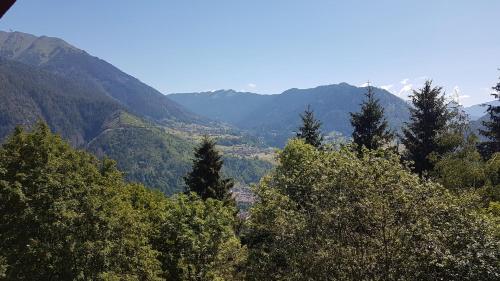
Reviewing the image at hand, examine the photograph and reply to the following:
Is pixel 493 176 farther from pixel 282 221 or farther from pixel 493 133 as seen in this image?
pixel 282 221

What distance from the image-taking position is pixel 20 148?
27250 mm

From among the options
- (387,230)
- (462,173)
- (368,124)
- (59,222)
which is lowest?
(59,222)

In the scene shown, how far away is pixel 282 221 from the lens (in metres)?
21.6

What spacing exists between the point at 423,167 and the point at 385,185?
28.5 meters

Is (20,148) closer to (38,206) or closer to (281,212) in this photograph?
(38,206)

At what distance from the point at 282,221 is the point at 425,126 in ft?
93.8

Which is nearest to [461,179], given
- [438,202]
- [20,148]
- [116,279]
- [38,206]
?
[438,202]

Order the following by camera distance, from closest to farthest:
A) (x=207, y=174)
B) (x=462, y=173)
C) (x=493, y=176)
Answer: (x=462, y=173) → (x=493, y=176) → (x=207, y=174)

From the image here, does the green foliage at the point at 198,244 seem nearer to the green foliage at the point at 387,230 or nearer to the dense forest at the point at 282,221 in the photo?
the dense forest at the point at 282,221

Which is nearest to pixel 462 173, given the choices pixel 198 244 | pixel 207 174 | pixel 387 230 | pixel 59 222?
pixel 387 230

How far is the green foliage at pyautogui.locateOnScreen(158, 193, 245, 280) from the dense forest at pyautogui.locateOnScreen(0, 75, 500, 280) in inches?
3.7

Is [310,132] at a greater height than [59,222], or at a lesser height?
greater

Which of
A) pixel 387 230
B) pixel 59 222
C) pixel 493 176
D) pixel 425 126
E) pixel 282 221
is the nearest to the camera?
pixel 387 230

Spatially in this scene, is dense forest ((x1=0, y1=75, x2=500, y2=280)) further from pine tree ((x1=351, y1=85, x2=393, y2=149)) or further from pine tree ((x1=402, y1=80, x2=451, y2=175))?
pine tree ((x1=351, y1=85, x2=393, y2=149))
